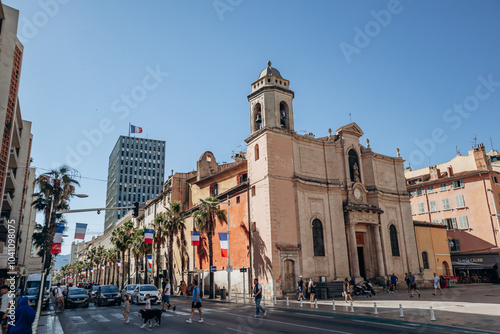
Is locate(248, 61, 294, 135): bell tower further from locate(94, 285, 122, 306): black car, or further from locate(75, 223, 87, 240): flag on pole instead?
locate(94, 285, 122, 306): black car

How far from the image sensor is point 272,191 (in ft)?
105

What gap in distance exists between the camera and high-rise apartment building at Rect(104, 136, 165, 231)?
13362 cm

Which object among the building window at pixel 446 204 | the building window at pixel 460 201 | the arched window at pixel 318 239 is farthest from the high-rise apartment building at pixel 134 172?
the arched window at pixel 318 239

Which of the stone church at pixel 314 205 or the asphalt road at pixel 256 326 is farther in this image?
the stone church at pixel 314 205

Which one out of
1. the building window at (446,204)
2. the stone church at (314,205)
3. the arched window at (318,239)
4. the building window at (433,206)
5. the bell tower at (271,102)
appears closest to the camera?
the stone church at (314,205)

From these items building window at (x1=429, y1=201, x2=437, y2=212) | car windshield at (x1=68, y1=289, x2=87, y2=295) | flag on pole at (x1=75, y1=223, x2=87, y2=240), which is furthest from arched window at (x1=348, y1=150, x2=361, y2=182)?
car windshield at (x1=68, y1=289, x2=87, y2=295)

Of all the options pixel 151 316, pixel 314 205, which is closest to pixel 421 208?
pixel 314 205

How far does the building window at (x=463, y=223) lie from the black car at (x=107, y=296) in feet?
150

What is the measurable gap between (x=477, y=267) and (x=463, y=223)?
6056 millimetres

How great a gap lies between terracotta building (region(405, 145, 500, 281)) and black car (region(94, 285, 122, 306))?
132 feet

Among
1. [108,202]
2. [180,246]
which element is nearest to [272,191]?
[180,246]

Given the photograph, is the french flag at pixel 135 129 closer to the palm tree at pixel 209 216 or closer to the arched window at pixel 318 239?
the palm tree at pixel 209 216

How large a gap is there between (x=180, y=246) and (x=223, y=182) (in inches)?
470

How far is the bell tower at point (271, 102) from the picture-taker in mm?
35406
